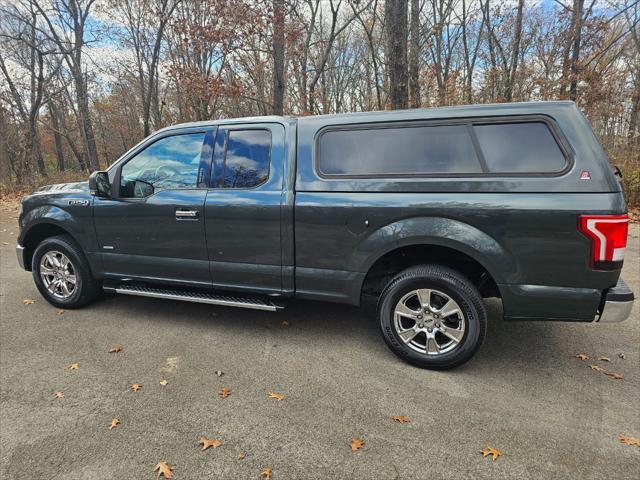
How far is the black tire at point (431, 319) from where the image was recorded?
115 inches

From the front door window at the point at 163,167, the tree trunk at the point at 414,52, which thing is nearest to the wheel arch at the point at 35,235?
the front door window at the point at 163,167

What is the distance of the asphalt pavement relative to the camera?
2.19 meters

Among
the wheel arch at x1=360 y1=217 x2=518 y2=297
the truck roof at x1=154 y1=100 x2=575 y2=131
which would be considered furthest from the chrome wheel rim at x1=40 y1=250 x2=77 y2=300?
the wheel arch at x1=360 y1=217 x2=518 y2=297

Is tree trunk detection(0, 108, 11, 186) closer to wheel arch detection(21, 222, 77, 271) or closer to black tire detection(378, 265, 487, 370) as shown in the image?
wheel arch detection(21, 222, 77, 271)

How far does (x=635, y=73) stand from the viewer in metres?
17.5

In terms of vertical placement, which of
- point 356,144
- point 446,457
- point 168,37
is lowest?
point 446,457

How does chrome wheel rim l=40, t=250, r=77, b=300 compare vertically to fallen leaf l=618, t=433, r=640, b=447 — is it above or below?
above


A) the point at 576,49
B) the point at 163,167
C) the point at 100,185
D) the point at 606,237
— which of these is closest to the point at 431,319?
the point at 606,237

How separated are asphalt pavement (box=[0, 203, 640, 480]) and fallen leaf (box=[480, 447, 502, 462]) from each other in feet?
0.10

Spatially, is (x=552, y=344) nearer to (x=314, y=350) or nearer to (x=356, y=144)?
(x=314, y=350)

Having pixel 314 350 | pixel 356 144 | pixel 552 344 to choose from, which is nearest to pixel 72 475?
pixel 314 350

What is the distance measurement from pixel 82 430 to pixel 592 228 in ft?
11.5

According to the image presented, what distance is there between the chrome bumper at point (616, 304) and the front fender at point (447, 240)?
2.02ft

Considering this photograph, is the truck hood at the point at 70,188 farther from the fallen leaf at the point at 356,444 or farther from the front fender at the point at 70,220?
the fallen leaf at the point at 356,444
